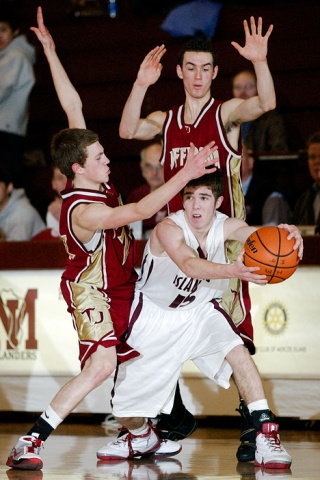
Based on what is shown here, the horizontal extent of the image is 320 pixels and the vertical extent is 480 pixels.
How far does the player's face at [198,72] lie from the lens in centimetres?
549

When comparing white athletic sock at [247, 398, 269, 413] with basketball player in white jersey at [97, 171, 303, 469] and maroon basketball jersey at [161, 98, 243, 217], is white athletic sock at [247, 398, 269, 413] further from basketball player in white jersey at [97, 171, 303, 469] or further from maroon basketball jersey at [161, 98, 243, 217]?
maroon basketball jersey at [161, 98, 243, 217]

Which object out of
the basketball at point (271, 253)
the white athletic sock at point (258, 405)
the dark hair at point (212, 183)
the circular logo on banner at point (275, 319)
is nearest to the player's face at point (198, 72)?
the dark hair at point (212, 183)

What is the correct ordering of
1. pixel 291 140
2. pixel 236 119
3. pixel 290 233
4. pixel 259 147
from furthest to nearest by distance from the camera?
pixel 291 140, pixel 259 147, pixel 236 119, pixel 290 233

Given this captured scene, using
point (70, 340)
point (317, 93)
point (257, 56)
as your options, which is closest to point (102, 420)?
point (70, 340)

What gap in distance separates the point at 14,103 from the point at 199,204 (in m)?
4.37

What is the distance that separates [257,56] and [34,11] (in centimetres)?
586

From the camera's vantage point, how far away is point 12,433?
20.8 feet

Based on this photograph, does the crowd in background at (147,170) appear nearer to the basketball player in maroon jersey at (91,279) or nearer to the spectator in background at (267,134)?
the spectator in background at (267,134)

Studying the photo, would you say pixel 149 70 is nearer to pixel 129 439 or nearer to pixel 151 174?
pixel 129 439

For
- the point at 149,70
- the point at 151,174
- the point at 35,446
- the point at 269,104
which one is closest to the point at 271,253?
the point at 269,104

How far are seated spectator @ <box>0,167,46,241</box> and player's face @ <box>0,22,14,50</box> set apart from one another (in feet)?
5.67

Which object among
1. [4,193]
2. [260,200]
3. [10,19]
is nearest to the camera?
[260,200]

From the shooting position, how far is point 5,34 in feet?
30.0

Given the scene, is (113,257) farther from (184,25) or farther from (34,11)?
(34,11)
